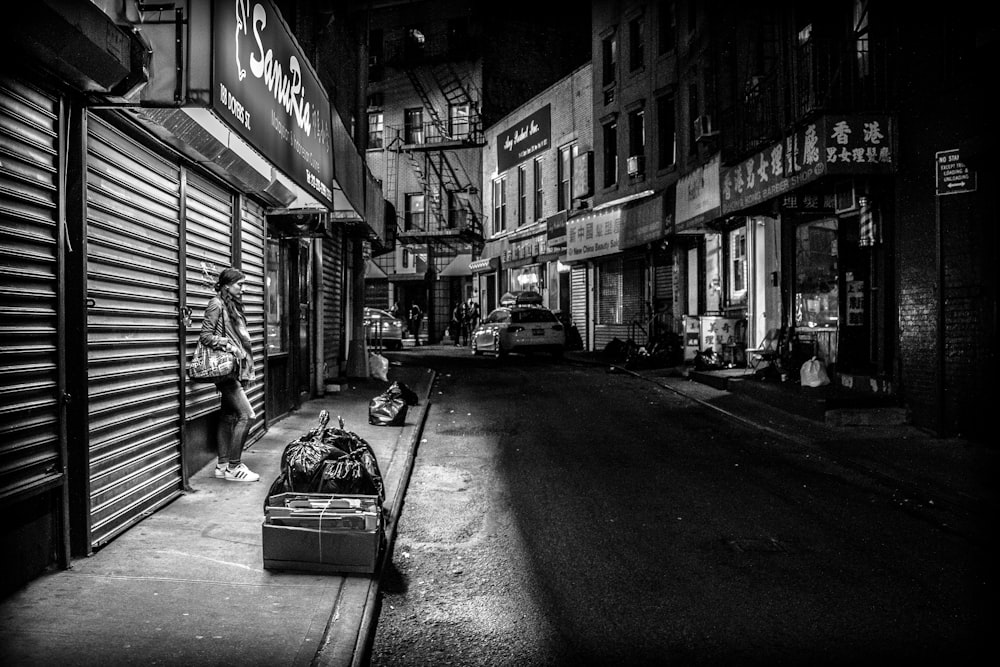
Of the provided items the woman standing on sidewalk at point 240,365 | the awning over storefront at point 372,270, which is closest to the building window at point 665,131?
the awning over storefront at point 372,270

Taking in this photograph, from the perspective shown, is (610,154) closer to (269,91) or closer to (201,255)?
(201,255)

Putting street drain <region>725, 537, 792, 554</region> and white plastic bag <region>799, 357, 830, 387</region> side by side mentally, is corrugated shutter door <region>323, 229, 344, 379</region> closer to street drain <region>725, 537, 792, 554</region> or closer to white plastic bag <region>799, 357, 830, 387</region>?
white plastic bag <region>799, 357, 830, 387</region>

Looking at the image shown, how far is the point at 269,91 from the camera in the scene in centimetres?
660

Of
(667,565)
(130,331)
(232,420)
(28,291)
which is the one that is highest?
(28,291)

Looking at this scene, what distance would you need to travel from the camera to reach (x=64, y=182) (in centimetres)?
479

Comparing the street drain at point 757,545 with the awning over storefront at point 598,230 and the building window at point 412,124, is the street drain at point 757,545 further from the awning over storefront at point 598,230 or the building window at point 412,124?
the building window at point 412,124

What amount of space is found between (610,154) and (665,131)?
3.85 metres

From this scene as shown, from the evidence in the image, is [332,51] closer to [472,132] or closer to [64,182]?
[64,182]

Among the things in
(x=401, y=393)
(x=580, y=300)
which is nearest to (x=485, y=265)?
(x=580, y=300)

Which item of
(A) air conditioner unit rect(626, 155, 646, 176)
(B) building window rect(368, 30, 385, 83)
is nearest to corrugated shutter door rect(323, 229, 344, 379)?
(A) air conditioner unit rect(626, 155, 646, 176)

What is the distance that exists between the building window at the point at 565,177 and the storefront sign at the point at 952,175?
21.6 metres

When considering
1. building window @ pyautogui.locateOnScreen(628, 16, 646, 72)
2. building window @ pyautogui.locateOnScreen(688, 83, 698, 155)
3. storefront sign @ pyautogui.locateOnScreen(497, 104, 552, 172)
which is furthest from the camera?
storefront sign @ pyautogui.locateOnScreen(497, 104, 552, 172)

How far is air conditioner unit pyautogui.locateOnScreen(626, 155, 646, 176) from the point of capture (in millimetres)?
24844

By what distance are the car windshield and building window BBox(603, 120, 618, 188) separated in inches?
220
